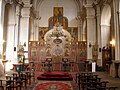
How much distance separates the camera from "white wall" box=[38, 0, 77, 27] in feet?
97.6

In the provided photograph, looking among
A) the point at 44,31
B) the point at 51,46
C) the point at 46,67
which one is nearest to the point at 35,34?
the point at 44,31

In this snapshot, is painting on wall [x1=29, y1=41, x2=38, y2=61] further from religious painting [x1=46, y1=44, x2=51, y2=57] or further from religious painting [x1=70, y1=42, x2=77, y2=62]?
religious painting [x1=70, y1=42, x2=77, y2=62]

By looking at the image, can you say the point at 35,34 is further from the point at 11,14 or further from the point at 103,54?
the point at 103,54

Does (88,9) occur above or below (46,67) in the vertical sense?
above

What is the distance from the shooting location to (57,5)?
30234 mm

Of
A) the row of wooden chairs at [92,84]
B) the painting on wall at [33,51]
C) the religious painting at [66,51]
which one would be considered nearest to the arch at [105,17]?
the religious painting at [66,51]

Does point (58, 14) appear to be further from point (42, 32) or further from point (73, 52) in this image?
point (73, 52)

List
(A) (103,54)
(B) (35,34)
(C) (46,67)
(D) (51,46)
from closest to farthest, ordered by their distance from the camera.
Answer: (A) (103,54) < (C) (46,67) < (D) (51,46) < (B) (35,34)

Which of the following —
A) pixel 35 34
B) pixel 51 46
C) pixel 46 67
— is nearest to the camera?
pixel 46 67

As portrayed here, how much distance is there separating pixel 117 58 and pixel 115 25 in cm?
249

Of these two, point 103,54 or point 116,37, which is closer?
point 116,37

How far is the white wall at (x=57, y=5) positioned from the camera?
29.7m

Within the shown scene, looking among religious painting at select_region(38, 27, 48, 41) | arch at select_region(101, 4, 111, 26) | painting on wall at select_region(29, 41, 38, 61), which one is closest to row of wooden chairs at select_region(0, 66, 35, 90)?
arch at select_region(101, 4, 111, 26)

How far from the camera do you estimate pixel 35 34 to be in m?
28.9
